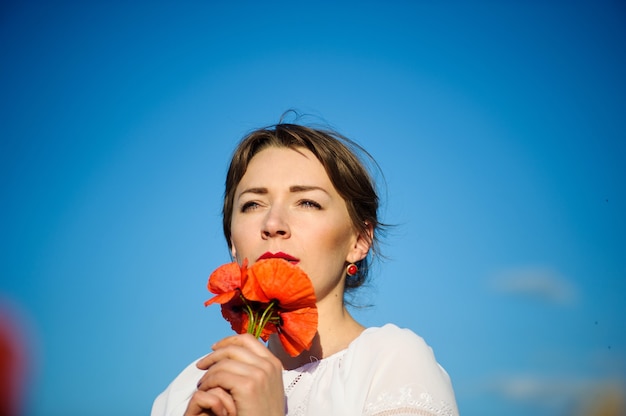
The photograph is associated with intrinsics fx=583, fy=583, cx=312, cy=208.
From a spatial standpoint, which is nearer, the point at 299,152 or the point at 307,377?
the point at 307,377

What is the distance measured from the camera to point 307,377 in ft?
11.4

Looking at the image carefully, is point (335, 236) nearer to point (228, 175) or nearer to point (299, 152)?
point (299, 152)

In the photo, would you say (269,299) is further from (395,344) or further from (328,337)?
(328,337)

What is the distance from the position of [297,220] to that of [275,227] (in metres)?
0.17

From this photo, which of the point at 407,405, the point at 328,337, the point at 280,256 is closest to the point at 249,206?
the point at 280,256

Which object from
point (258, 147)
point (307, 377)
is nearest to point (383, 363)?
point (307, 377)

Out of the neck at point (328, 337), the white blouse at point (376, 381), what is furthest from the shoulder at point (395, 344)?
the neck at point (328, 337)

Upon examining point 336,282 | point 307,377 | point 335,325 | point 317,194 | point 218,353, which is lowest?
point 218,353

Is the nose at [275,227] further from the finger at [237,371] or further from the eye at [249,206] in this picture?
the finger at [237,371]

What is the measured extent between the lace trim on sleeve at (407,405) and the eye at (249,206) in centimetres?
150

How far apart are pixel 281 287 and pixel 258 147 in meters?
1.68

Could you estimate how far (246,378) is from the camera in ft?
8.18

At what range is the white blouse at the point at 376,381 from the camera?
9.20 feet

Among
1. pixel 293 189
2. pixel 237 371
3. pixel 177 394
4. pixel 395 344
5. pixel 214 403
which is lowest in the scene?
pixel 214 403
